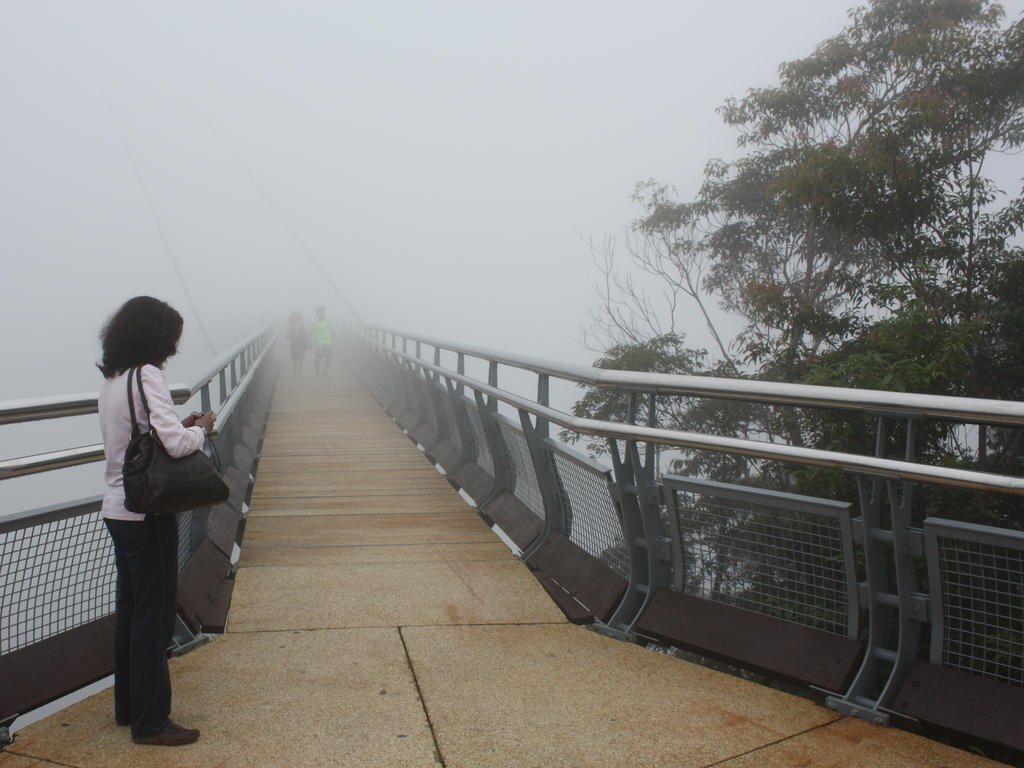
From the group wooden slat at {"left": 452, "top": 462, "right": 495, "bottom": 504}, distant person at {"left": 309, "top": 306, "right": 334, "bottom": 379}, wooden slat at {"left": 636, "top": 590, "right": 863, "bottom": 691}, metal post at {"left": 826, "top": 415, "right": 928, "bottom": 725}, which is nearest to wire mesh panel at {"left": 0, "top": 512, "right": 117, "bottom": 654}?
wooden slat at {"left": 636, "top": 590, "right": 863, "bottom": 691}

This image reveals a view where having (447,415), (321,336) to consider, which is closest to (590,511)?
(447,415)

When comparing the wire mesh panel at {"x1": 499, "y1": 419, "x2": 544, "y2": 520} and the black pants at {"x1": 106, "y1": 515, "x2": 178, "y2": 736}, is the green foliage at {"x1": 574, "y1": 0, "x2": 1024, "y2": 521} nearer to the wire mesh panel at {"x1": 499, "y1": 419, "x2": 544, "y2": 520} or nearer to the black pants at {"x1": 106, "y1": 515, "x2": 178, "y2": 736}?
the wire mesh panel at {"x1": 499, "y1": 419, "x2": 544, "y2": 520}

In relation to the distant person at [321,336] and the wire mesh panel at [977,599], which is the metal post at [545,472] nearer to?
the wire mesh panel at [977,599]

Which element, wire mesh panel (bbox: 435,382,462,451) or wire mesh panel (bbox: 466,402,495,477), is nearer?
wire mesh panel (bbox: 466,402,495,477)

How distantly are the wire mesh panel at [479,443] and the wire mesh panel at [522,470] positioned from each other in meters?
0.65

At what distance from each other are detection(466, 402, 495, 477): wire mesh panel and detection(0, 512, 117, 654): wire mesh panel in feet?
11.5

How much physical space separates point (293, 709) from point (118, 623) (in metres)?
0.62

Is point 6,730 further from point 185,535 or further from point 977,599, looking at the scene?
point 977,599

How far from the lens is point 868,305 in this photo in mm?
16219

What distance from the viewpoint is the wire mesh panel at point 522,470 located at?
5.51 m

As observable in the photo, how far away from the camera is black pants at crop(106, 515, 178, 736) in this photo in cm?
294

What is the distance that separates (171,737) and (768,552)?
2079mm

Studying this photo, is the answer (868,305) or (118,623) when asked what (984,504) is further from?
(118,623)

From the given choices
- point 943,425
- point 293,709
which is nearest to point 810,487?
point 943,425
